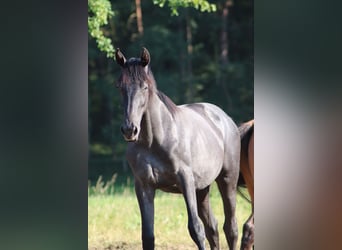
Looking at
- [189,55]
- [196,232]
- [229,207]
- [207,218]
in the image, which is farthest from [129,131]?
[189,55]

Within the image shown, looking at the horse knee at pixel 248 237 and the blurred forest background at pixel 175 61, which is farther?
the blurred forest background at pixel 175 61

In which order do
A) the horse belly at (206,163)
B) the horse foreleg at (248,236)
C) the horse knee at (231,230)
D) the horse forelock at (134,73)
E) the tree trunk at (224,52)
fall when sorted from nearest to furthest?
the horse forelock at (134,73)
the horse belly at (206,163)
the horse foreleg at (248,236)
the horse knee at (231,230)
the tree trunk at (224,52)

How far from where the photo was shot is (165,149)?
4199 millimetres

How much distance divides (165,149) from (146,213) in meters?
0.41

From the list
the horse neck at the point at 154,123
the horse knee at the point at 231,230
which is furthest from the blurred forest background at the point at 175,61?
the horse neck at the point at 154,123

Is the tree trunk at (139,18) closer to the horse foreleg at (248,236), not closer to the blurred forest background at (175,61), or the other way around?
the blurred forest background at (175,61)

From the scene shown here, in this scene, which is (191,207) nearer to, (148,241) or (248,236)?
(148,241)

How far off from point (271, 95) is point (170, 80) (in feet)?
21.6

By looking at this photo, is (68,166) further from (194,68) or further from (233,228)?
(194,68)

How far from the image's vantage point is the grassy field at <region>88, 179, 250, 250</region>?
521 cm

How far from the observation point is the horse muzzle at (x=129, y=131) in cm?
384

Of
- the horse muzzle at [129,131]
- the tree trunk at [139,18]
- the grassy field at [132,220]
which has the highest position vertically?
the tree trunk at [139,18]

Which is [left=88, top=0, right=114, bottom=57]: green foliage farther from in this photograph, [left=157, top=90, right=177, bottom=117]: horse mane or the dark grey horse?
[left=157, top=90, right=177, bottom=117]: horse mane

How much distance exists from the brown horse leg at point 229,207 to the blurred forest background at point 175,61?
4.15 m
